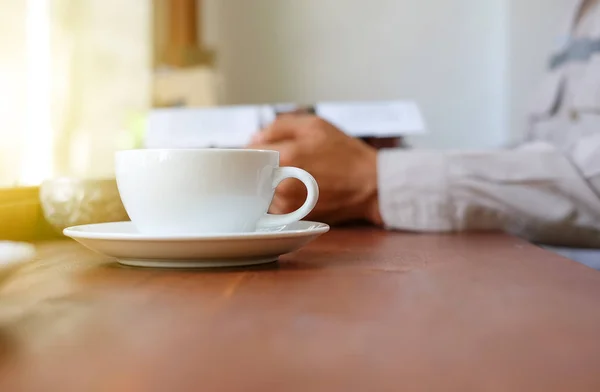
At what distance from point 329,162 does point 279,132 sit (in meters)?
0.07

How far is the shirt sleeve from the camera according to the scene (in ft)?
2.45

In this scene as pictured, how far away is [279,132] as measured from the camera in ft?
2.52

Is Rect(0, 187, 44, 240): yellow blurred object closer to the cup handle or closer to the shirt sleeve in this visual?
the cup handle

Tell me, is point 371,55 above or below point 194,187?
above

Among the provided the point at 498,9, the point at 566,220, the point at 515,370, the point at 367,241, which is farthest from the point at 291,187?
the point at 498,9

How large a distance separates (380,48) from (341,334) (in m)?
1.40

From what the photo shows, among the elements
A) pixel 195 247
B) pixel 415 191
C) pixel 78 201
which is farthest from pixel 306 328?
pixel 415 191

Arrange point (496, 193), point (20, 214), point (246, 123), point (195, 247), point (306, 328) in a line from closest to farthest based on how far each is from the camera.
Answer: point (306, 328) < point (195, 247) < point (20, 214) < point (496, 193) < point (246, 123)

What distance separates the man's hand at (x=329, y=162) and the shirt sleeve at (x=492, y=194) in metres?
0.02

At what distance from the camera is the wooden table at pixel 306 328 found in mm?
195

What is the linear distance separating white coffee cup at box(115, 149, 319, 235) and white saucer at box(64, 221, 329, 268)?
3 centimetres

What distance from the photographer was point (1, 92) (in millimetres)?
949

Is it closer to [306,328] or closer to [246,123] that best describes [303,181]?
[306,328]

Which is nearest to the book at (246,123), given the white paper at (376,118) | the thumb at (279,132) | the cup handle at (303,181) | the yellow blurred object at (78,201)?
the white paper at (376,118)
